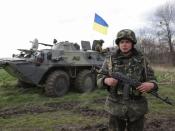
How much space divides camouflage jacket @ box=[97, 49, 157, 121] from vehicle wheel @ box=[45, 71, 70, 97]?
27.3ft

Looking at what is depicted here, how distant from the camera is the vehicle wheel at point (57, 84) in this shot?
1255 cm

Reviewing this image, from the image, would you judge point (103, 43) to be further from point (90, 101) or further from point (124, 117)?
point (124, 117)

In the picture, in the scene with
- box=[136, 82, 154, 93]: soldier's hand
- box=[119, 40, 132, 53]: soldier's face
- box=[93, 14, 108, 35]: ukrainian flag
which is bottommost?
box=[136, 82, 154, 93]: soldier's hand

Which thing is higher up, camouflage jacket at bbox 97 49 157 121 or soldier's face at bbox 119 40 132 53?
soldier's face at bbox 119 40 132 53

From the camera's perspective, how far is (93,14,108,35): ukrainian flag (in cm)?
1608

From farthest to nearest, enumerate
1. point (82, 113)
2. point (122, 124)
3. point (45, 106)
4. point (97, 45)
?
1. point (97, 45)
2. point (45, 106)
3. point (82, 113)
4. point (122, 124)

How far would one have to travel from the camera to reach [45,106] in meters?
10.9

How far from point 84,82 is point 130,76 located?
377 inches

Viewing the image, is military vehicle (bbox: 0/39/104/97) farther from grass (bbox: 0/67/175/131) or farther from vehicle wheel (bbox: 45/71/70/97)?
grass (bbox: 0/67/175/131)

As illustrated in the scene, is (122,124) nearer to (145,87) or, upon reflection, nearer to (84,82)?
(145,87)

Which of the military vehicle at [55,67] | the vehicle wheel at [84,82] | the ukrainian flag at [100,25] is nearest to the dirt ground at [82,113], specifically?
the military vehicle at [55,67]

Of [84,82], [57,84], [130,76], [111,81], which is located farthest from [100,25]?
[111,81]

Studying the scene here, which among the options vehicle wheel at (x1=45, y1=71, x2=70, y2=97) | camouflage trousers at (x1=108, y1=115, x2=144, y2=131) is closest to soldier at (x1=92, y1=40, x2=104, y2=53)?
vehicle wheel at (x1=45, y1=71, x2=70, y2=97)

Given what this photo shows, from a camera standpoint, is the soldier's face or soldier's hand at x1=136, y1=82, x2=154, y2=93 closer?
soldier's hand at x1=136, y1=82, x2=154, y2=93
